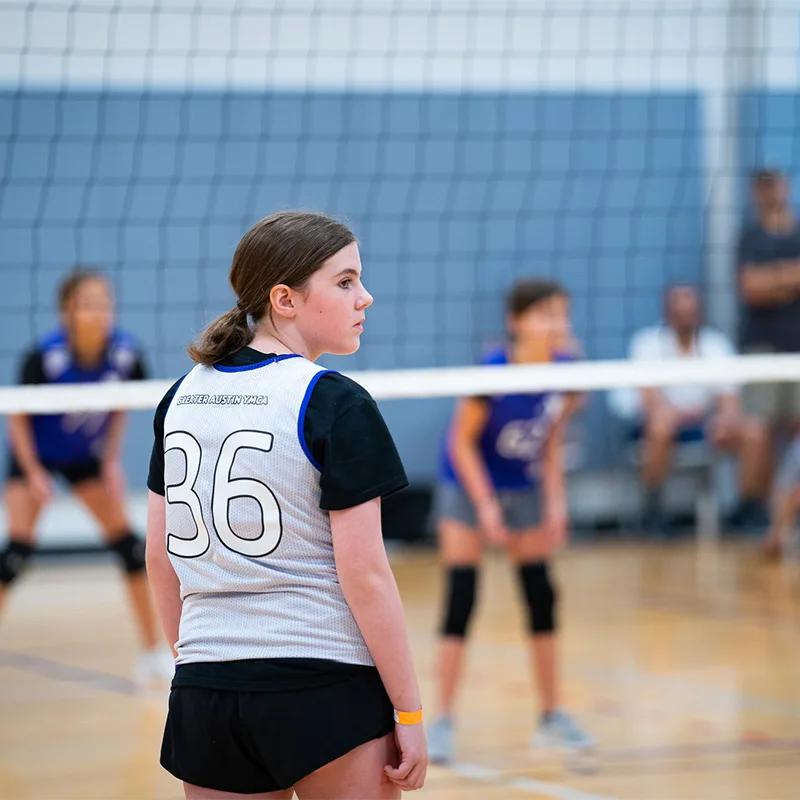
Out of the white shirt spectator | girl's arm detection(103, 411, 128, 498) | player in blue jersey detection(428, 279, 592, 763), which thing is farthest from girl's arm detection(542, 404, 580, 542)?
the white shirt spectator

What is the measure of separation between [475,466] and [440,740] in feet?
2.73

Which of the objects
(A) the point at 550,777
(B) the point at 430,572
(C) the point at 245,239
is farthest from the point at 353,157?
(C) the point at 245,239

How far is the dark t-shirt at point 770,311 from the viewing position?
709cm

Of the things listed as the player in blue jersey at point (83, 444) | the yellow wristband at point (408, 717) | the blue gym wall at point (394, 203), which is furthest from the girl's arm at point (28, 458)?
the yellow wristband at point (408, 717)

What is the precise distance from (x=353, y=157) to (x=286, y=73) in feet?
2.17

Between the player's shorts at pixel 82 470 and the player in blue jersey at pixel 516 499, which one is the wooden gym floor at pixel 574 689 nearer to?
the player in blue jersey at pixel 516 499

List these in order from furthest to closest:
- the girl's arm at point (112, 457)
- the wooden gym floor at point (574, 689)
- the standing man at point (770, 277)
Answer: the standing man at point (770, 277) → the girl's arm at point (112, 457) → the wooden gym floor at point (574, 689)

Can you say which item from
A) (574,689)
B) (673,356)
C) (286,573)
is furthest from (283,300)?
(673,356)

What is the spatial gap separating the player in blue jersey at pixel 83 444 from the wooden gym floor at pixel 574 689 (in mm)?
425

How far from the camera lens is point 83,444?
17.1 ft

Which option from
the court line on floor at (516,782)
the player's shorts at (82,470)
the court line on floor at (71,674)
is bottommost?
the court line on floor at (71,674)

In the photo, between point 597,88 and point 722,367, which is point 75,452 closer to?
point 722,367

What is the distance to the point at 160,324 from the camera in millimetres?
8070

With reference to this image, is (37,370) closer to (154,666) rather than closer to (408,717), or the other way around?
(154,666)
